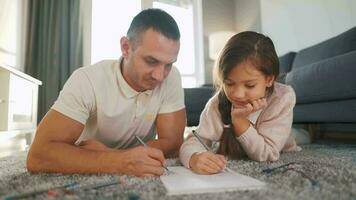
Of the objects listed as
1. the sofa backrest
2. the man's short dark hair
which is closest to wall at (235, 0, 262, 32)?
the sofa backrest

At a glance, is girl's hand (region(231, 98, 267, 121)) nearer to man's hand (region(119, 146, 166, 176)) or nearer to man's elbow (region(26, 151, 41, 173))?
man's hand (region(119, 146, 166, 176))

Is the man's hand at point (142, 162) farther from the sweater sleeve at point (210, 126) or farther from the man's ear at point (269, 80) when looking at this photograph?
the man's ear at point (269, 80)

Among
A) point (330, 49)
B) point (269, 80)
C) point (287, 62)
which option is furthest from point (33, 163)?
point (287, 62)

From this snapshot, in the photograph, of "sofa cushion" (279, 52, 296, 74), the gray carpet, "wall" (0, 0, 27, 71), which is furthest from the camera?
"sofa cushion" (279, 52, 296, 74)

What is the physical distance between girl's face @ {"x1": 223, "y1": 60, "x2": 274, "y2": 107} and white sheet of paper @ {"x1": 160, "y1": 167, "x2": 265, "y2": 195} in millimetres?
301

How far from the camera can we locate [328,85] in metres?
1.57

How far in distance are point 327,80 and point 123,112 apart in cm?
110

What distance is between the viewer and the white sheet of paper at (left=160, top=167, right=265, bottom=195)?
1.99 ft

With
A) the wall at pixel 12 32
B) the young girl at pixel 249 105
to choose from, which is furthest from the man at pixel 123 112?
the wall at pixel 12 32

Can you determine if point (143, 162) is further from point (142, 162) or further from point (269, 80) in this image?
point (269, 80)

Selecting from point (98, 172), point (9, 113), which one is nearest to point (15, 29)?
point (9, 113)

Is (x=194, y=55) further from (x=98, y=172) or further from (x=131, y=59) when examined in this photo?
(x=98, y=172)

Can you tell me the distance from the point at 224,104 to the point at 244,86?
0.14 m

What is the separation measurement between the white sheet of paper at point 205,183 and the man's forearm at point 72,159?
16cm
